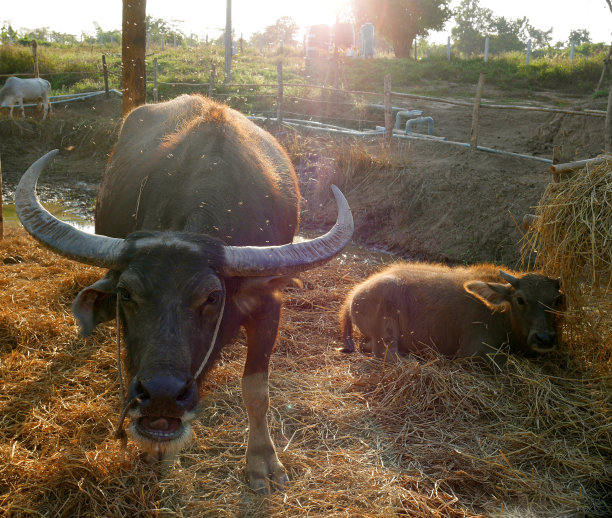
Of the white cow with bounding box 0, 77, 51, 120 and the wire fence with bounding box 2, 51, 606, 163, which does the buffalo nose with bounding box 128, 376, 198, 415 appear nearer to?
the wire fence with bounding box 2, 51, 606, 163

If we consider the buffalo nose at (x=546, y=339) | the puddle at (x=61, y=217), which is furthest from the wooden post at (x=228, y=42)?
the buffalo nose at (x=546, y=339)

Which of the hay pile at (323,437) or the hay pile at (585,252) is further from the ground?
the hay pile at (585,252)

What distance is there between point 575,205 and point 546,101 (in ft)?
53.3

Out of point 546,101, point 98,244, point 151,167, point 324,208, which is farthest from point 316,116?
point 98,244

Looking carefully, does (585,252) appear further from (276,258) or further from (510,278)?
(276,258)

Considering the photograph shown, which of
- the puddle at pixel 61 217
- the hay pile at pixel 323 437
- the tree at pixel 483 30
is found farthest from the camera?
the tree at pixel 483 30

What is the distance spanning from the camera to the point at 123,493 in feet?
9.94

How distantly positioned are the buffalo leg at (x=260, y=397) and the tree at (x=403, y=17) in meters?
36.0

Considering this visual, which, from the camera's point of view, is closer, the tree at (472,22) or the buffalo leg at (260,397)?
the buffalo leg at (260,397)

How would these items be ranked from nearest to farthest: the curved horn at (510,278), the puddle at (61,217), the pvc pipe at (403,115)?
the curved horn at (510,278), the puddle at (61,217), the pvc pipe at (403,115)

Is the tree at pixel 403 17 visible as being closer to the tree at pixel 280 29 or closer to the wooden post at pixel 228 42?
the wooden post at pixel 228 42

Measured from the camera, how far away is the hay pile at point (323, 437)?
10.2 ft

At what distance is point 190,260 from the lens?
2643 mm

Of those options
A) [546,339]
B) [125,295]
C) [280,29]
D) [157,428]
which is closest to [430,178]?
[546,339]
